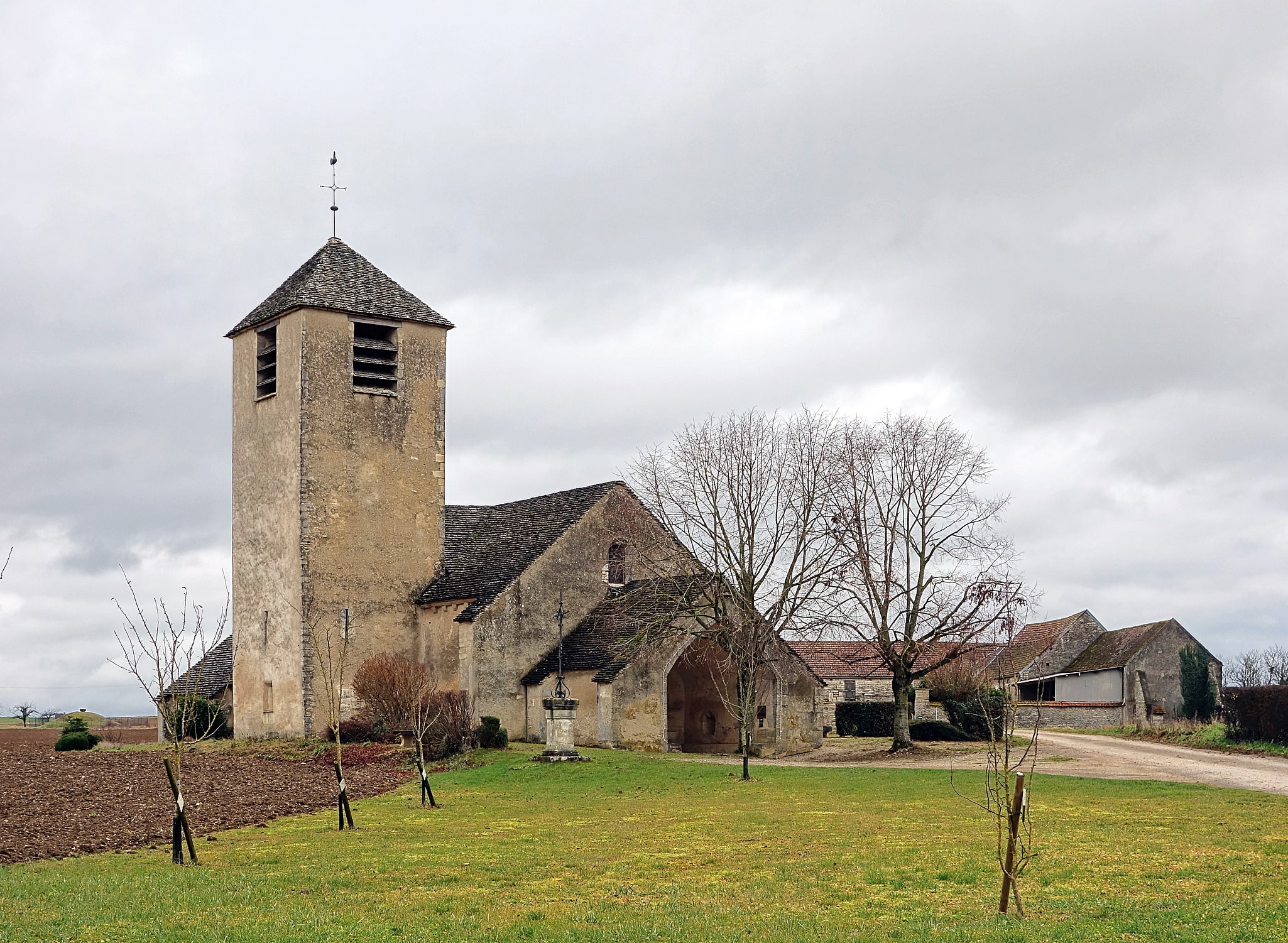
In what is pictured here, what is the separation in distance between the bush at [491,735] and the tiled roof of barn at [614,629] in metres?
3.19

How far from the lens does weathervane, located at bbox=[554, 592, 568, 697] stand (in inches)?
1275

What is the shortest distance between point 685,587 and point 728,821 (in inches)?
642

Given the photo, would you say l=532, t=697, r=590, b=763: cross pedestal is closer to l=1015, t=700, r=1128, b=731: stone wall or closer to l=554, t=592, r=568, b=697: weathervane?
l=554, t=592, r=568, b=697: weathervane

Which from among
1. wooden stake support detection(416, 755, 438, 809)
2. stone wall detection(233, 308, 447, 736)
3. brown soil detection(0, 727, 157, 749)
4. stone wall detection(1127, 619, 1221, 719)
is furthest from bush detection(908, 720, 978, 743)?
brown soil detection(0, 727, 157, 749)

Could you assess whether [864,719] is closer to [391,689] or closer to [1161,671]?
[1161,671]

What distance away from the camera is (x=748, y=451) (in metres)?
36.8

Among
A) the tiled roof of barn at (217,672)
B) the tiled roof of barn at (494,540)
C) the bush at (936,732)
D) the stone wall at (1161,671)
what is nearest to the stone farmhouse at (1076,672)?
the stone wall at (1161,671)

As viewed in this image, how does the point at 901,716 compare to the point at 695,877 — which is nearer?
the point at 695,877

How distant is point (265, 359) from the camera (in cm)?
4166

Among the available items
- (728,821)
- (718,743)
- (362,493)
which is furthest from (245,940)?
(718,743)

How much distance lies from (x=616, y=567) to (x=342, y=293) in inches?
472

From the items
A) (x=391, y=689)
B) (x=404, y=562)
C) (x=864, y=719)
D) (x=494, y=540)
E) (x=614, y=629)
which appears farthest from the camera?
(x=864, y=719)

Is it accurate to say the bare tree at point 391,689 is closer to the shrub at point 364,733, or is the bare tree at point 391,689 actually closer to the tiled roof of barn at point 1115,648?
the shrub at point 364,733

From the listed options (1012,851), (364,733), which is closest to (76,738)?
(364,733)
